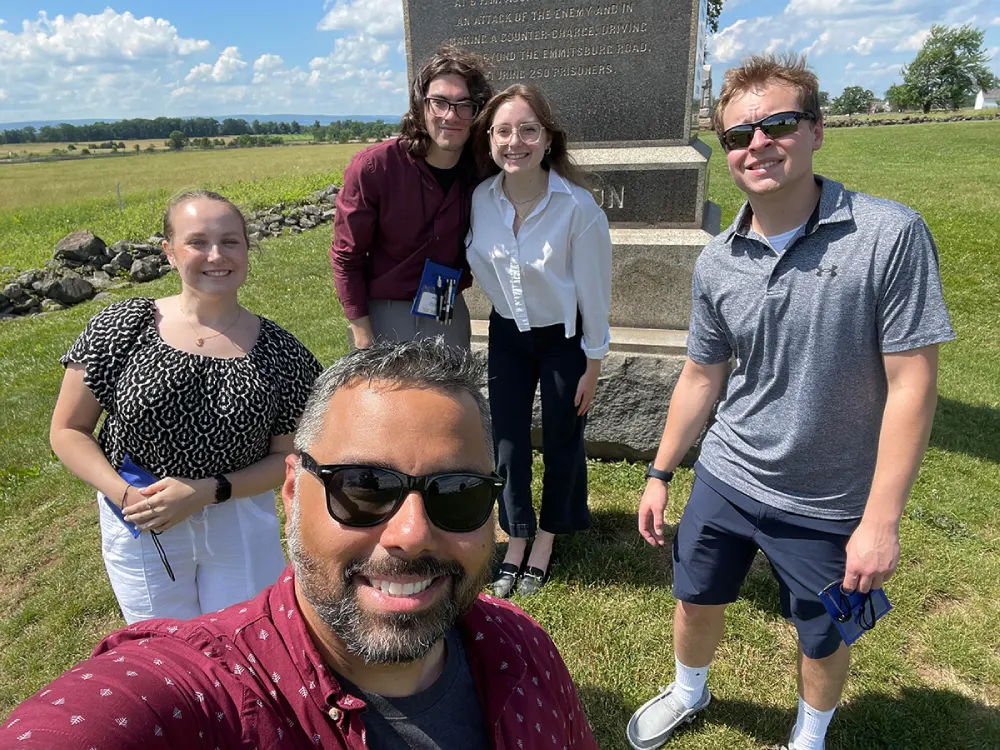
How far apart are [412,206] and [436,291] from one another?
1.30 feet

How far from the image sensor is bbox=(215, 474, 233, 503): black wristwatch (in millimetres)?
2083

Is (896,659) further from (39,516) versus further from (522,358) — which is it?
(39,516)

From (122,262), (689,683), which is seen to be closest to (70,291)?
(122,262)

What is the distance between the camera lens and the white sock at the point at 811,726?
2.29 metres

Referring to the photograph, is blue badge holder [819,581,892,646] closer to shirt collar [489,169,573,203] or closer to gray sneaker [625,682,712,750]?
gray sneaker [625,682,712,750]

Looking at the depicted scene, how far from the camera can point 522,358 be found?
3.20m

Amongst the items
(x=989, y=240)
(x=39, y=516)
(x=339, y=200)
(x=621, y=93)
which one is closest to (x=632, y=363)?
(x=621, y=93)

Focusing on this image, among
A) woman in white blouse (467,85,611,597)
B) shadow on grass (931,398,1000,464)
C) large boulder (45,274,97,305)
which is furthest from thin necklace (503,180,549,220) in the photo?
large boulder (45,274,97,305)

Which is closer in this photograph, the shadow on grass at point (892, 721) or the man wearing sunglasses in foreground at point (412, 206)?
the shadow on grass at point (892, 721)

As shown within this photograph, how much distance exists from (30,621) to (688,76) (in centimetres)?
499

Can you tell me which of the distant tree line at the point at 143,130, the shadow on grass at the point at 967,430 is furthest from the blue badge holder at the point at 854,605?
the distant tree line at the point at 143,130

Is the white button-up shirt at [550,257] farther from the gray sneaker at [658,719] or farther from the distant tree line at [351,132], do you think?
the distant tree line at [351,132]

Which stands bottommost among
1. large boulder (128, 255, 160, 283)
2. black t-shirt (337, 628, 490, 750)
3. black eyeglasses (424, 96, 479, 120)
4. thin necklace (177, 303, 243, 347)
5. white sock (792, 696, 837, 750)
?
white sock (792, 696, 837, 750)

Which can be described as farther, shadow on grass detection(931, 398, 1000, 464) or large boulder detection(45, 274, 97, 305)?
large boulder detection(45, 274, 97, 305)
